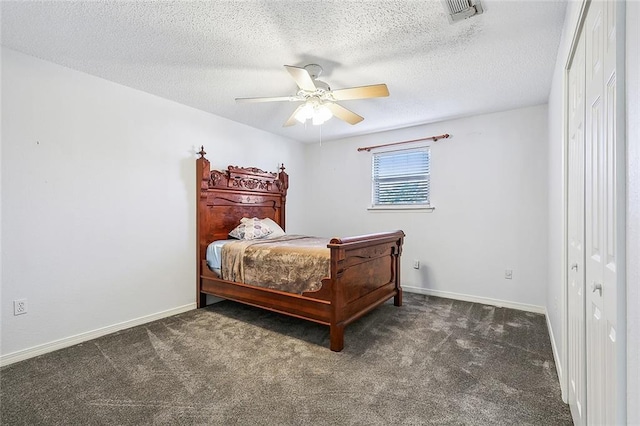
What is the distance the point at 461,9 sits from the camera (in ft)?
5.74

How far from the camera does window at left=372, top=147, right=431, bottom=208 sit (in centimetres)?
410

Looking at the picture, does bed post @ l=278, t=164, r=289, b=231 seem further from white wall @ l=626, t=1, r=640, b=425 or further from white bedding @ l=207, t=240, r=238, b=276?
white wall @ l=626, t=1, r=640, b=425

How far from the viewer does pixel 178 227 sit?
335cm

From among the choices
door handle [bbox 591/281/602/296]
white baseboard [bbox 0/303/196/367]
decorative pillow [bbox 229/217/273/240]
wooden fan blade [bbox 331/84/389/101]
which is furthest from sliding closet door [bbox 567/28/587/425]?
white baseboard [bbox 0/303/196/367]

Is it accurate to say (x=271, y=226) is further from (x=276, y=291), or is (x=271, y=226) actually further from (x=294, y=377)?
(x=294, y=377)

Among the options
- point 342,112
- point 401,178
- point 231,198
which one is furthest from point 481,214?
point 231,198

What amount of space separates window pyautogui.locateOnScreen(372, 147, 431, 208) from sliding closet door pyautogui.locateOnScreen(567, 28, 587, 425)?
2.37m

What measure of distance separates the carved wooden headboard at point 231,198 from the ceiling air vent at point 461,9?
2809 millimetres

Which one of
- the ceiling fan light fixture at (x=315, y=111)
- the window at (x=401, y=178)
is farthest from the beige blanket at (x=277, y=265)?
the window at (x=401, y=178)

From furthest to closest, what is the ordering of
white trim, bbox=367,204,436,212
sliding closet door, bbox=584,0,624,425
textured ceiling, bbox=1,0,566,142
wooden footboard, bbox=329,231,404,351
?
white trim, bbox=367,204,436,212, wooden footboard, bbox=329,231,404,351, textured ceiling, bbox=1,0,566,142, sliding closet door, bbox=584,0,624,425

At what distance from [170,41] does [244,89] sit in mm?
854

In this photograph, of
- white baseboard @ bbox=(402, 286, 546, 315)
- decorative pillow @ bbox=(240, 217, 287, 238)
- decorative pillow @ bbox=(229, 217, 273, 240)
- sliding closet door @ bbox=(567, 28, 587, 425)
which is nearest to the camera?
sliding closet door @ bbox=(567, 28, 587, 425)

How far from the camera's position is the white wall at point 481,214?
10.9 feet

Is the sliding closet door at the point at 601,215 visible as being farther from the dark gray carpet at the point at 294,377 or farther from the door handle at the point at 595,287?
the dark gray carpet at the point at 294,377
